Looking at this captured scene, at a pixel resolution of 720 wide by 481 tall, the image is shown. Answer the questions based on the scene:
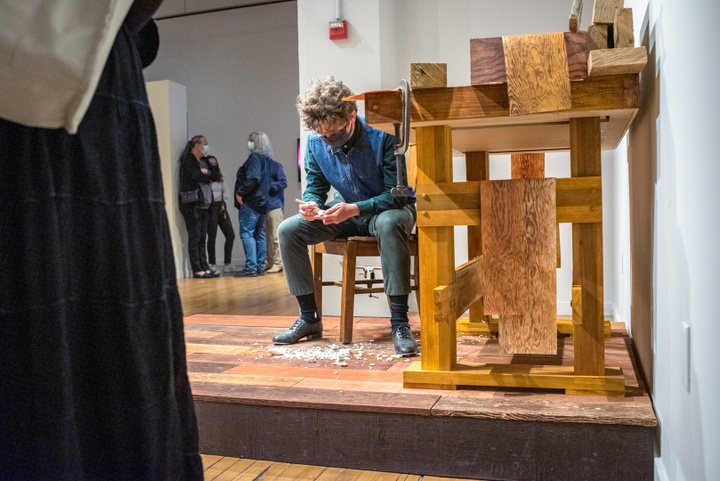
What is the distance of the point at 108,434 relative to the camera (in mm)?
1018

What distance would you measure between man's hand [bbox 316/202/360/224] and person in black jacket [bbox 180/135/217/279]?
498cm

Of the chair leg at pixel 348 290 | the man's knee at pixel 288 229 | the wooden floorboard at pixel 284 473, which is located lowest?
the wooden floorboard at pixel 284 473

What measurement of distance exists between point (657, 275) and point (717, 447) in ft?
2.44

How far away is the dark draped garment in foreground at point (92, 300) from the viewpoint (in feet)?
3.12

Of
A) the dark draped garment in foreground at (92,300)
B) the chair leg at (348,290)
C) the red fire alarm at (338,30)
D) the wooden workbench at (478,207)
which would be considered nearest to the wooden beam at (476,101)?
the wooden workbench at (478,207)

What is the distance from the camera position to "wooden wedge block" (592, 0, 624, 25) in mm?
1866

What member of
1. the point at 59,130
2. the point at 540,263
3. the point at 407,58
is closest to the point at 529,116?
the point at 540,263

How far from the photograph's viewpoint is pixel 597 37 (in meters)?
1.85

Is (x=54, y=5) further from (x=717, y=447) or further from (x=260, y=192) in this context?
(x=260, y=192)

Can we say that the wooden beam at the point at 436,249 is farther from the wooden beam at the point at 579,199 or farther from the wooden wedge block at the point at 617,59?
the wooden wedge block at the point at 617,59

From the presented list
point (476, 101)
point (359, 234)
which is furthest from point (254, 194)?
point (476, 101)

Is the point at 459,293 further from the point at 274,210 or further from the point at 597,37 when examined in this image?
the point at 274,210

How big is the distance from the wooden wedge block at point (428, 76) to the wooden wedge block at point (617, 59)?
15.0 inches

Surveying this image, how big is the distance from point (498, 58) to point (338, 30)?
6.86 ft
